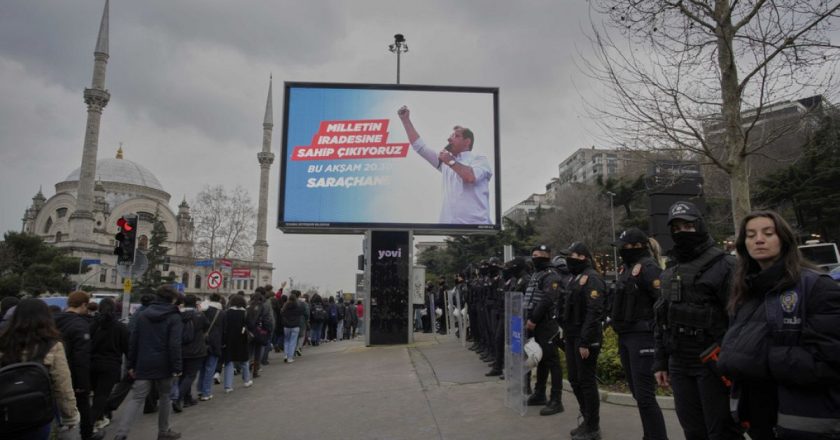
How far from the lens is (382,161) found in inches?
619

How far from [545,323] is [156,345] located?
16.0ft

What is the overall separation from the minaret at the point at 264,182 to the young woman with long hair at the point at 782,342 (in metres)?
A: 80.3

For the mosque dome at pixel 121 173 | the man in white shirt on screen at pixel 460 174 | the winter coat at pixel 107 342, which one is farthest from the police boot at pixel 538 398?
the mosque dome at pixel 121 173

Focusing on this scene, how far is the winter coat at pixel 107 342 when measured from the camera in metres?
6.78

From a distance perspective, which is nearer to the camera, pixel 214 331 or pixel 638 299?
pixel 638 299

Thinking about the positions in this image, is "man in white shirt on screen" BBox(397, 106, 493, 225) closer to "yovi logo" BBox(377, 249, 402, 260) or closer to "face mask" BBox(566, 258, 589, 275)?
"yovi logo" BBox(377, 249, 402, 260)

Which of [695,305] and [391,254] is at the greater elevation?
[391,254]

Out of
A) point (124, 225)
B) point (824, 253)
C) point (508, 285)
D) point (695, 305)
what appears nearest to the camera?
point (695, 305)

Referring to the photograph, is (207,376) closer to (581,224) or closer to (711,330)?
(711,330)

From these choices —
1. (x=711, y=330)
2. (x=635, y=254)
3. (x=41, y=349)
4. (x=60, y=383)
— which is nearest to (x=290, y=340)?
(x=60, y=383)

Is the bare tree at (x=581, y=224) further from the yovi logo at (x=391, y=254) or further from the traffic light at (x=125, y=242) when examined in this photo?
the traffic light at (x=125, y=242)

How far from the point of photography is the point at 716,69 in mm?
8508

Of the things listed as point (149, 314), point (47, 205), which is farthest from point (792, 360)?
→ point (47, 205)

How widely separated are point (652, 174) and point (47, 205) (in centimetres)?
9875
